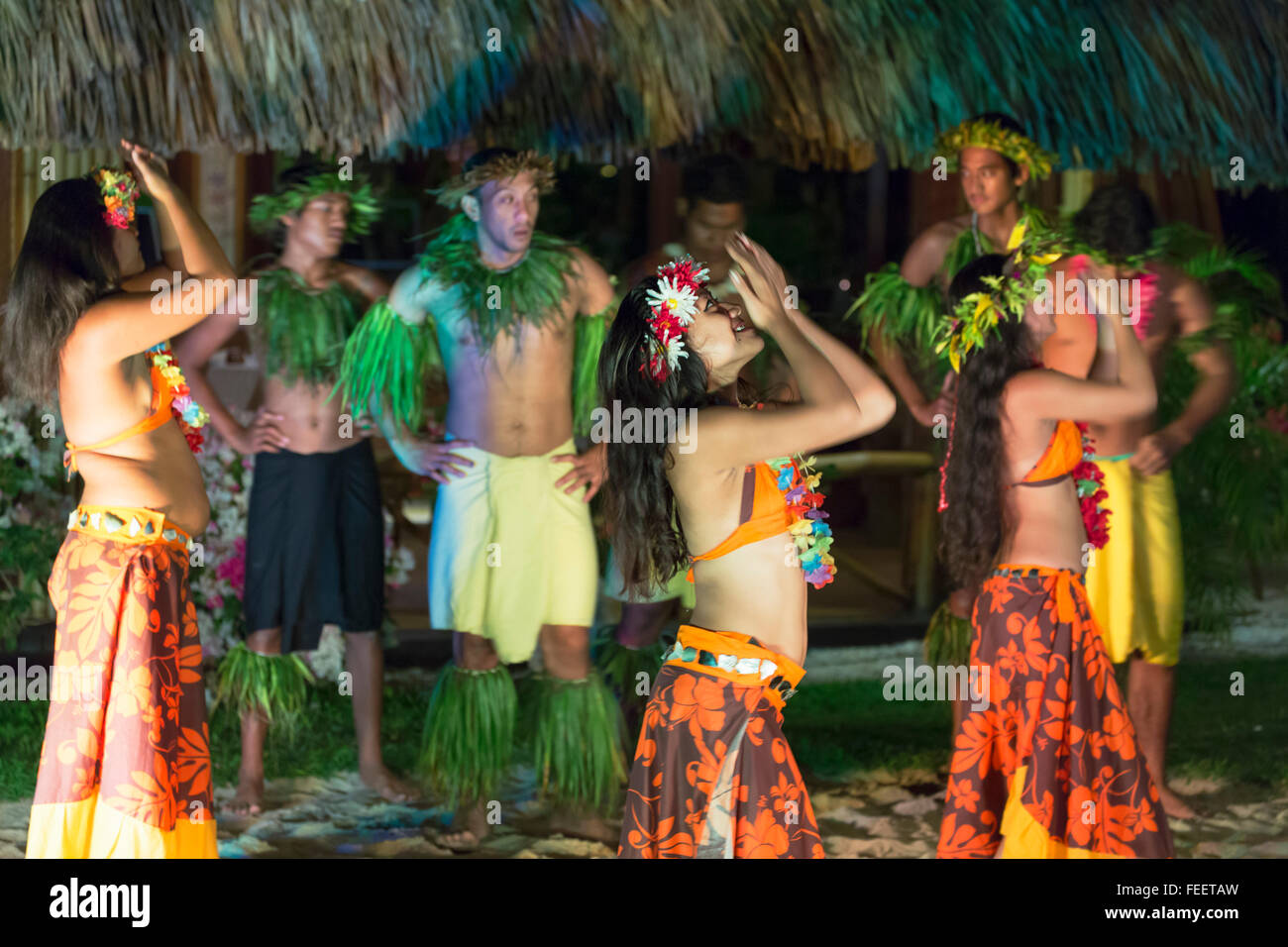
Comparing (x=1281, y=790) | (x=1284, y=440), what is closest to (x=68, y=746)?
(x=1281, y=790)

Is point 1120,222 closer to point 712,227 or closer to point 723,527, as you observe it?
point 712,227

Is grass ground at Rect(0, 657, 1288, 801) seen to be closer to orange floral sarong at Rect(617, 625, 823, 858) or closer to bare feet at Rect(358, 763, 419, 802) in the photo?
bare feet at Rect(358, 763, 419, 802)

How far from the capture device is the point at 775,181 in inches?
309

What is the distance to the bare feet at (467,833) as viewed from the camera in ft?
13.9

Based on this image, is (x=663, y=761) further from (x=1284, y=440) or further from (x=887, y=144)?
(x=1284, y=440)

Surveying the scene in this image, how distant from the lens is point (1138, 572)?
4.50m

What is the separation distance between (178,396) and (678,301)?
142 cm

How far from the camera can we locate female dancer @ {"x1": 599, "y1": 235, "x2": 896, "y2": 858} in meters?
2.94

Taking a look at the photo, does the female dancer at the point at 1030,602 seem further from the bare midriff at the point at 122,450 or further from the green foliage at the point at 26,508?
the green foliage at the point at 26,508

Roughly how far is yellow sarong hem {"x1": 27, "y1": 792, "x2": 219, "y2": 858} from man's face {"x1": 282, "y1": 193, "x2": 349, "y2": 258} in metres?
1.80

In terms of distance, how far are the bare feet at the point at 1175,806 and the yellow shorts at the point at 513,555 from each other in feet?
5.94

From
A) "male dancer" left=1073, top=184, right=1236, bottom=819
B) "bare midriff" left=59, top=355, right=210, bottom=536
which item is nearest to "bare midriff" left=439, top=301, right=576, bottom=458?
"bare midriff" left=59, top=355, right=210, bottom=536

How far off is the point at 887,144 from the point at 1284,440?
215cm

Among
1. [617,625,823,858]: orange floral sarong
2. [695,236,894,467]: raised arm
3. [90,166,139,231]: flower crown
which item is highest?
[90,166,139,231]: flower crown
